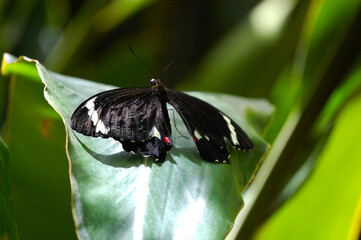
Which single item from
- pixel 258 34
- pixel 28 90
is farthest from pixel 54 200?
pixel 258 34

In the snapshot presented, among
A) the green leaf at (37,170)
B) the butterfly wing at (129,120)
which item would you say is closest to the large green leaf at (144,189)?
the butterfly wing at (129,120)

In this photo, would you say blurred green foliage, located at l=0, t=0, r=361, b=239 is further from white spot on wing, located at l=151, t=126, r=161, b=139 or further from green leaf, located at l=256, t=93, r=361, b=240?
white spot on wing, located at l=151, t=126, r=161, b=139

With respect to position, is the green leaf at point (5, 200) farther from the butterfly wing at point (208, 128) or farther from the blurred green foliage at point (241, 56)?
the butterfly wing at point (208, 128)

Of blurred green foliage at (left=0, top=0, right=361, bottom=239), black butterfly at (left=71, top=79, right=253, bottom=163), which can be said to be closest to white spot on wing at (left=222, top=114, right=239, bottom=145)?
black butterfly at (left=71, top=79, right=253, bottom=163)

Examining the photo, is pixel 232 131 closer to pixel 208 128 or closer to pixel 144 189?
pixel 208 128

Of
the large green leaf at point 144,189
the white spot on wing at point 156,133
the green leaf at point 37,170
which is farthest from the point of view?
the green leaf at point 37,170

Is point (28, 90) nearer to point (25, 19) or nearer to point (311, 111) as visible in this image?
point (311, 111)
